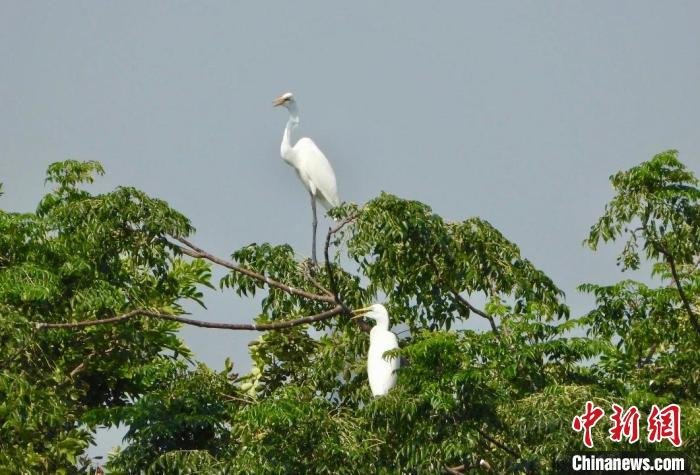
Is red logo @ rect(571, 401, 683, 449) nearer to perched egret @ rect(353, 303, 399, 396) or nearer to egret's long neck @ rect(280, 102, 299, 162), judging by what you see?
perched egret @ rect(353, 303, 399, 396)

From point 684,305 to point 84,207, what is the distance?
11.7 ft

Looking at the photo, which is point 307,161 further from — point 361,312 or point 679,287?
point 679,287

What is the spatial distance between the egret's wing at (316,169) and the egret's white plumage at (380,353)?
2.94m

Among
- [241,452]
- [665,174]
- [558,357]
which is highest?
[665,174]

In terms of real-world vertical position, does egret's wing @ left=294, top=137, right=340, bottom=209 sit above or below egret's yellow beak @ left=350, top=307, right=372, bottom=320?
above

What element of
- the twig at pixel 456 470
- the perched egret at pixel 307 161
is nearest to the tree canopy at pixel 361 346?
the twig at pixel 456 470

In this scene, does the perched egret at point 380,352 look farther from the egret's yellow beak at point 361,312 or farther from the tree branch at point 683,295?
the tree branch at point 683,295

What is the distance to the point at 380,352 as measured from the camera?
317 inches

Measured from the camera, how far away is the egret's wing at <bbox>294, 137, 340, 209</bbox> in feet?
37.0

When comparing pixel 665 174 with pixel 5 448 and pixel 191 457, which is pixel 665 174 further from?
pixel 5 448

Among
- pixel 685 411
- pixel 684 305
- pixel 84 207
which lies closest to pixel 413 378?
pixel 685 411

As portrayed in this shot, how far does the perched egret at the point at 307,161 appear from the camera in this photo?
444 inches

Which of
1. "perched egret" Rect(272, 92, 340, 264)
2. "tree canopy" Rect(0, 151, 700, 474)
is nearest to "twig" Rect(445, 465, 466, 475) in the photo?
"tree canopy" Rect(0, 151, 700, 474)

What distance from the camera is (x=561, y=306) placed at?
28.0 ft
